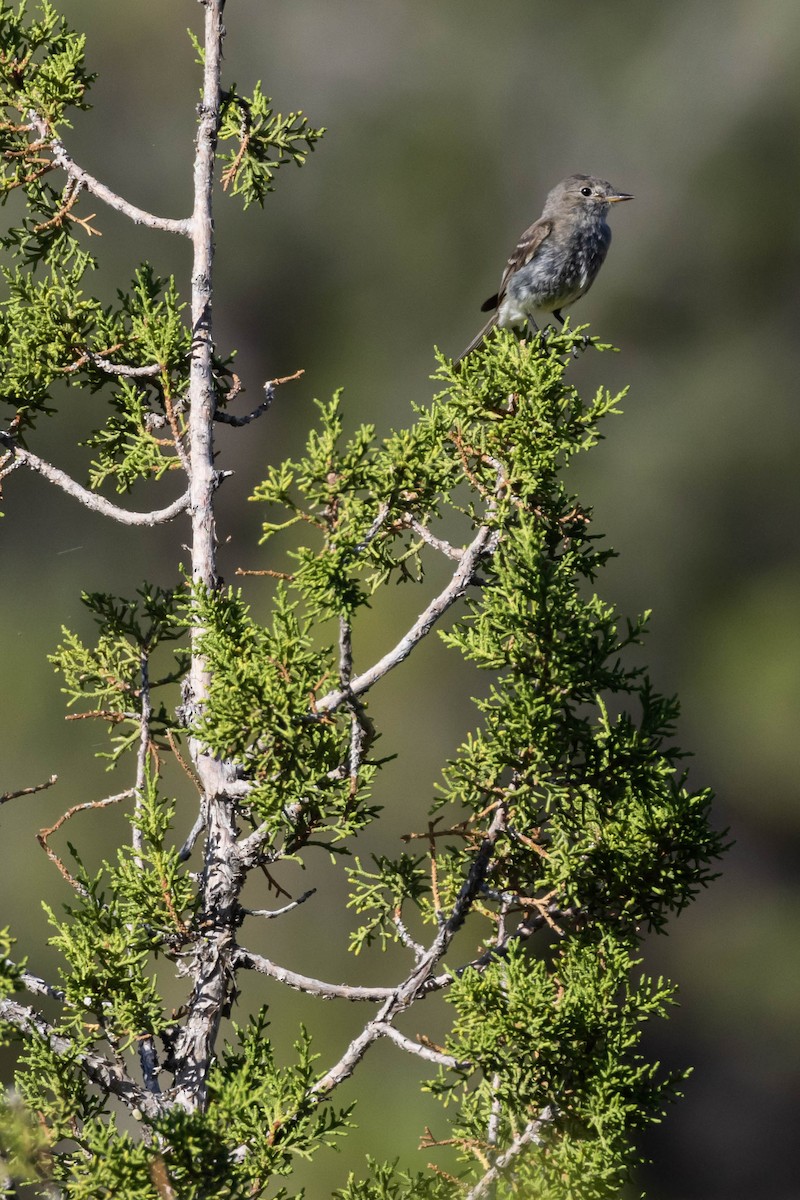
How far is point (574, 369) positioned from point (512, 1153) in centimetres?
1268

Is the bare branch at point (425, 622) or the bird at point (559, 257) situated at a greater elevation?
the bird at point (559, 257)

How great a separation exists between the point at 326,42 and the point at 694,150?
15.6 ft

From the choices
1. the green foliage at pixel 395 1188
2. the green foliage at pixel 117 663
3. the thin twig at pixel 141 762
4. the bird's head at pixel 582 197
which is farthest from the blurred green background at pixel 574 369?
the green foliage at pixel 395 1188

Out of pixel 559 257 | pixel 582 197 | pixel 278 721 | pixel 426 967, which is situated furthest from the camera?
pixel 582 197

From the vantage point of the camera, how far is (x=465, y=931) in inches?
435

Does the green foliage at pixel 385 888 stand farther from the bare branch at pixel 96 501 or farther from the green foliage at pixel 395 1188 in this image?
the bare branch at pixel 96 501

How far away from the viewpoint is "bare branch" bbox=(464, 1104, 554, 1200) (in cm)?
217

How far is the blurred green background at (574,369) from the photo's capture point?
12625 mm

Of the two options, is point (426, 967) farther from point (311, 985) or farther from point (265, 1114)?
point (265, 1114)

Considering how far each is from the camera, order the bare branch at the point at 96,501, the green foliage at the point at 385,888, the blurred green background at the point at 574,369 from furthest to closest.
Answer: the blurred green background at the point at 574,369 → the bare branch at the point at 96,501 → the green foliage at the point at 385,888

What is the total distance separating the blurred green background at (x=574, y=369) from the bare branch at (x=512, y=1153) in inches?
342

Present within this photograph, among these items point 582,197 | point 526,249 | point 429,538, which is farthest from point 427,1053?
point 582,197

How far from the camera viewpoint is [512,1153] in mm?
2180

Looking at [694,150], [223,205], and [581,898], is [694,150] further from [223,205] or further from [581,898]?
[581,898]
